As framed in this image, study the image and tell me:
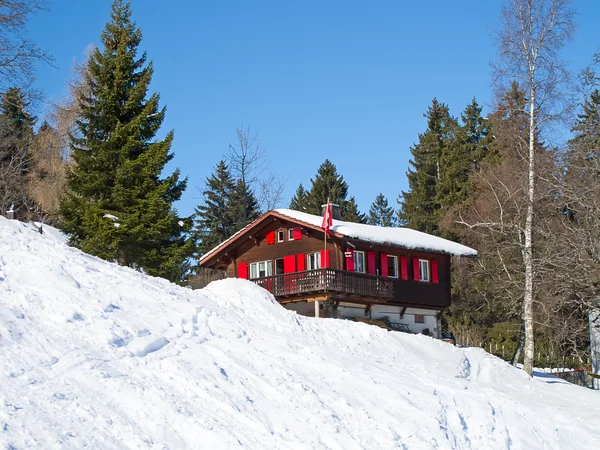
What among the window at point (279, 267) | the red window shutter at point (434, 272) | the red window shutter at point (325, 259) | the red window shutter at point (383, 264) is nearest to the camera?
the red window shutter at point (325, 259)

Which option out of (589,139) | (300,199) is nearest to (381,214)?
(300,199)

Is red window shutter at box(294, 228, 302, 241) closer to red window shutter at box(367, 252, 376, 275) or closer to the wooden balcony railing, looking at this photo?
the wooden balcony railing

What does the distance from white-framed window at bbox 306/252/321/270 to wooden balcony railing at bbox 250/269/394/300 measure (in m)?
1.58

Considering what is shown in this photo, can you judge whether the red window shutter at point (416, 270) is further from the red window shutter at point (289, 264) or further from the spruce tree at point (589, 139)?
the spruce tree at point (589, 139)

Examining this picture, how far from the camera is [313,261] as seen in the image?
107ft

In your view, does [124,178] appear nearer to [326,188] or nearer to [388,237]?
[388,237]

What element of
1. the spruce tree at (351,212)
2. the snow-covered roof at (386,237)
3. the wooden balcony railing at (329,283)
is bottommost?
the wooden balcony railing at (329,283)

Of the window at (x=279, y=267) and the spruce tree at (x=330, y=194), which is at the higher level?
the spruce tree at (x=330, y=194)

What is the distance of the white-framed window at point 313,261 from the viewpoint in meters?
32.5

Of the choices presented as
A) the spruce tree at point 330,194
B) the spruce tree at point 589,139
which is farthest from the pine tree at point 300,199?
the spruce tree at point 589,139

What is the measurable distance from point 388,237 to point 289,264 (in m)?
4.84

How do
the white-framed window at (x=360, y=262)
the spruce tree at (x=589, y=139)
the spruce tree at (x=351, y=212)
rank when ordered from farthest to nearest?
1. the spruce tree at (x=351, y=212)
2. the white-framed window at (x=360, y=262)
3. the spruce tree at (x=589, y=139)

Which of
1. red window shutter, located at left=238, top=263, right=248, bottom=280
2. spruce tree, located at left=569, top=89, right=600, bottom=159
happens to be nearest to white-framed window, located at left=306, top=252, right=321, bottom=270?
red window shutter, located at left=238, top=263, right=248, bottom=280

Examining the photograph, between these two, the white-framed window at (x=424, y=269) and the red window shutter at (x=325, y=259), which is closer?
the red window shutter at (x=325, y=259)
